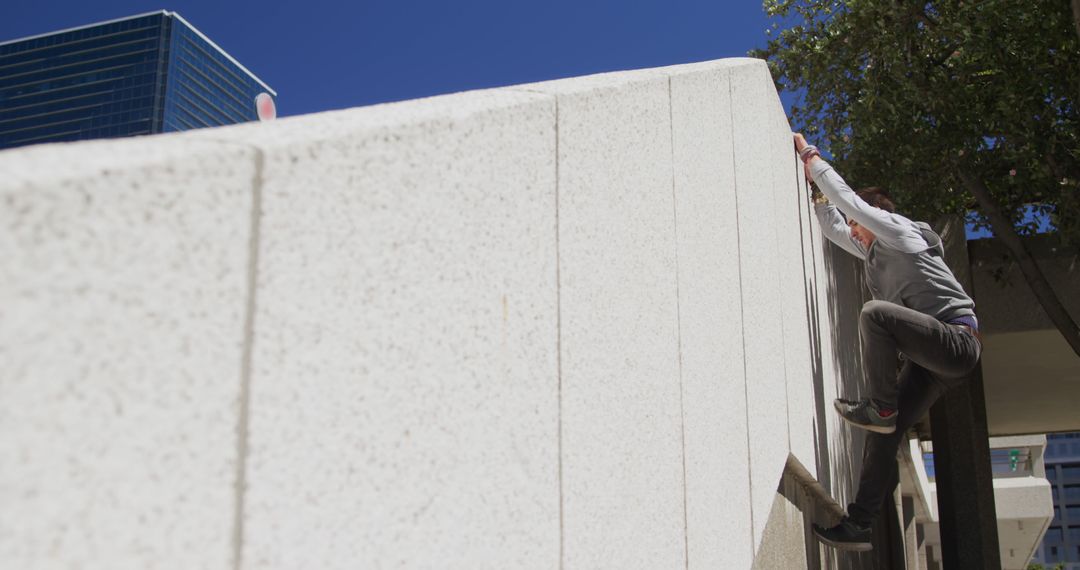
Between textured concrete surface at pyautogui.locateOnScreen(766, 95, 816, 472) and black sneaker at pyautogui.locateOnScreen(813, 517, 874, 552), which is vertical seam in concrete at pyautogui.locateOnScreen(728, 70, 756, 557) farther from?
black sneaker at pyautogui.locateOnScreen(813, 517, 874, 552)

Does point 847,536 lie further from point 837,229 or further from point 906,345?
point 837,229

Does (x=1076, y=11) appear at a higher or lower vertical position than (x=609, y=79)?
higher

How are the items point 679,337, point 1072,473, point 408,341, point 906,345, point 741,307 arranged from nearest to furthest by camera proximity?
1. point 408,341
2. point 679,337
3. point 741,307
4. point 906,345
5. point 1072,473

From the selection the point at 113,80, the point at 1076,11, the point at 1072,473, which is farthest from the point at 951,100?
the point at 1072,473

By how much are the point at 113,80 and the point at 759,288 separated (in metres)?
172

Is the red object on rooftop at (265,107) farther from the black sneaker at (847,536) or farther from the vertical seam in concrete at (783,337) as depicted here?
the black sneaker at (847,536)

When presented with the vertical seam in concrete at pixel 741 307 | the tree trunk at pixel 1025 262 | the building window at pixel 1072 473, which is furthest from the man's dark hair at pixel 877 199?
the building window at pixel 1072 473

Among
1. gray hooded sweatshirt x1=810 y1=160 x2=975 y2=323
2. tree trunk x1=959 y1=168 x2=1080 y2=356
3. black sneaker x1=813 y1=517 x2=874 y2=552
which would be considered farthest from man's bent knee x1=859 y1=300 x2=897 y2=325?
tree trunk x1=959 y1=168 x2=1080 y2=356

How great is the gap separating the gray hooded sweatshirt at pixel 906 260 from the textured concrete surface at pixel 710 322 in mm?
1579

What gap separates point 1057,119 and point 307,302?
9115 millimetres

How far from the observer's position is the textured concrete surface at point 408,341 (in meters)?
1.33

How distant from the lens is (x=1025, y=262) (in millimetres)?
8648

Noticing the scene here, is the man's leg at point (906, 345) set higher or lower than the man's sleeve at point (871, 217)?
lower

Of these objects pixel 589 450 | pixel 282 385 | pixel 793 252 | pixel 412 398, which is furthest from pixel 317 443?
pixel 793 252
